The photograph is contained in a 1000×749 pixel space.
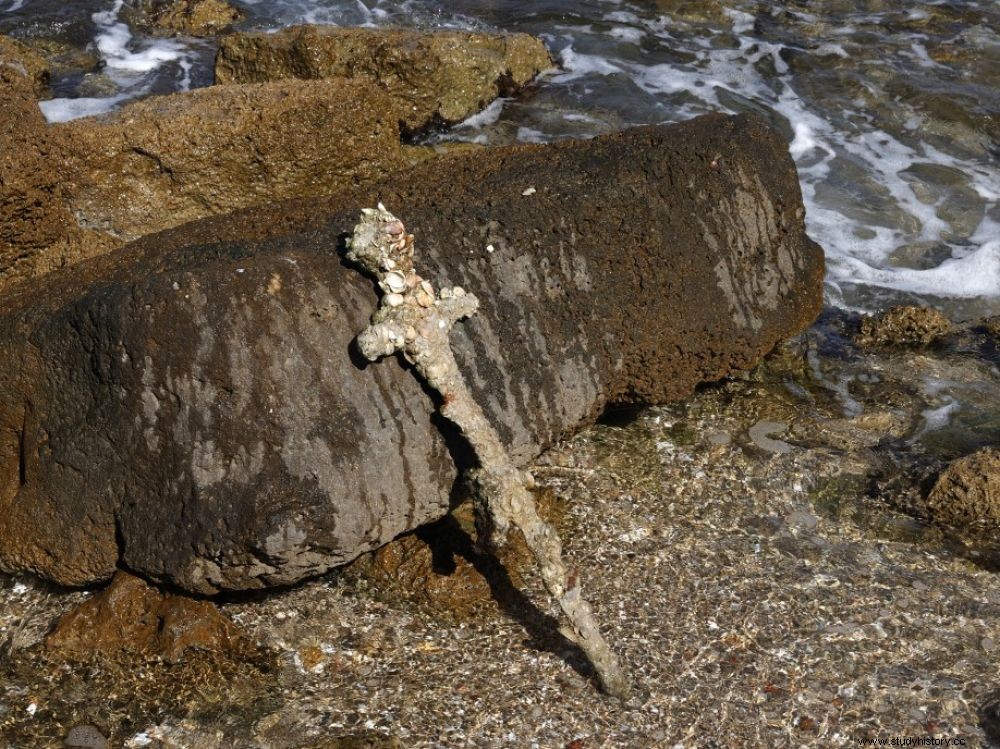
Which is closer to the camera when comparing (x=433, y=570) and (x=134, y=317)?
(x=134, y=317)

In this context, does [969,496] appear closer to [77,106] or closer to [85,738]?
[85,738]

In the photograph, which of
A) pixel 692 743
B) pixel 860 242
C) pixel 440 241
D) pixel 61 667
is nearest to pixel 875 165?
pixel 860 242

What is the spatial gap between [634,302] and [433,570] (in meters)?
1.21

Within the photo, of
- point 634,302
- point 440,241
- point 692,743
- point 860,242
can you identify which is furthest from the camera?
point 860,242

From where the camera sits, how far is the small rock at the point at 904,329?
5.23 metres

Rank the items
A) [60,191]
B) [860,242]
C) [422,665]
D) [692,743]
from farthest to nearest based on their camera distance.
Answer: [860,242]
[60,191]
[422,665]
[692,743]

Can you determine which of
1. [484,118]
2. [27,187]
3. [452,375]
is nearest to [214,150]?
[27,187]

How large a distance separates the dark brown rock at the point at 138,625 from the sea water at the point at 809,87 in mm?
4204

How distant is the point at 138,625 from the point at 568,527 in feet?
4.90

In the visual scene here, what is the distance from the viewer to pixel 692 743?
2.98 metres

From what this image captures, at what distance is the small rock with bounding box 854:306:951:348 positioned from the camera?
A: 5.23 meters

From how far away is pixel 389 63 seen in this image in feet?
23.0

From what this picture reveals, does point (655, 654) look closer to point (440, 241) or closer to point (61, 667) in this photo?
point (440, 241)

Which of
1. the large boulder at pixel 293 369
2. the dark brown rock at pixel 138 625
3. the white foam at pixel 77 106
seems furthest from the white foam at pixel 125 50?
the dark brown rock at pixel 138 625
